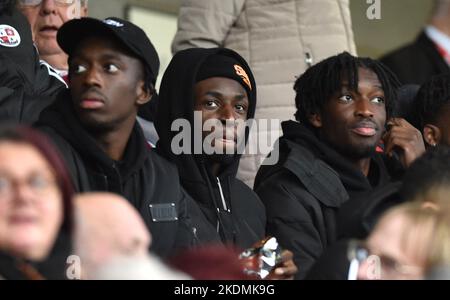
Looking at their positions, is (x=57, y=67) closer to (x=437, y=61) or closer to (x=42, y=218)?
(x=437, y=61)

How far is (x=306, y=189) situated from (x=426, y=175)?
108cm

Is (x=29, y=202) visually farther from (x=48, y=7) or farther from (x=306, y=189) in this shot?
(x=48, y=7)

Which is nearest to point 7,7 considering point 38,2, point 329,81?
point 38,2

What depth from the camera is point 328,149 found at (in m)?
4.21

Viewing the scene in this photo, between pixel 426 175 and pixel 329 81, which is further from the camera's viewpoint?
pixel 329 81

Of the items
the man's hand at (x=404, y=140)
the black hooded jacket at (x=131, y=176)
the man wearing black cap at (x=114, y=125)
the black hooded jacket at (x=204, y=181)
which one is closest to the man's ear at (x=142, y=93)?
the man wearing black cap at (x=114, y=125)

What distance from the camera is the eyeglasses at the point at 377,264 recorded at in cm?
251

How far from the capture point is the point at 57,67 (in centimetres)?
464

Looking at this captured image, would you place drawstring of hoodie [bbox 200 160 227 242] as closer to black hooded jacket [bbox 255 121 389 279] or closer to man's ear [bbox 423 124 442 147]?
black hooded jacket [bbox 255 121 389 279]

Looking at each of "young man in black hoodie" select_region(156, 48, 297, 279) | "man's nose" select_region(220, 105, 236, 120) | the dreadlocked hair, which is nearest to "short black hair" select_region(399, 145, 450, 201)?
"young man in black hoodie" select_region(156, 48, 297, 279)

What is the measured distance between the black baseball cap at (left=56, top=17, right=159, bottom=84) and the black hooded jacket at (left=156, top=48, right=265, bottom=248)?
1.12 feet
